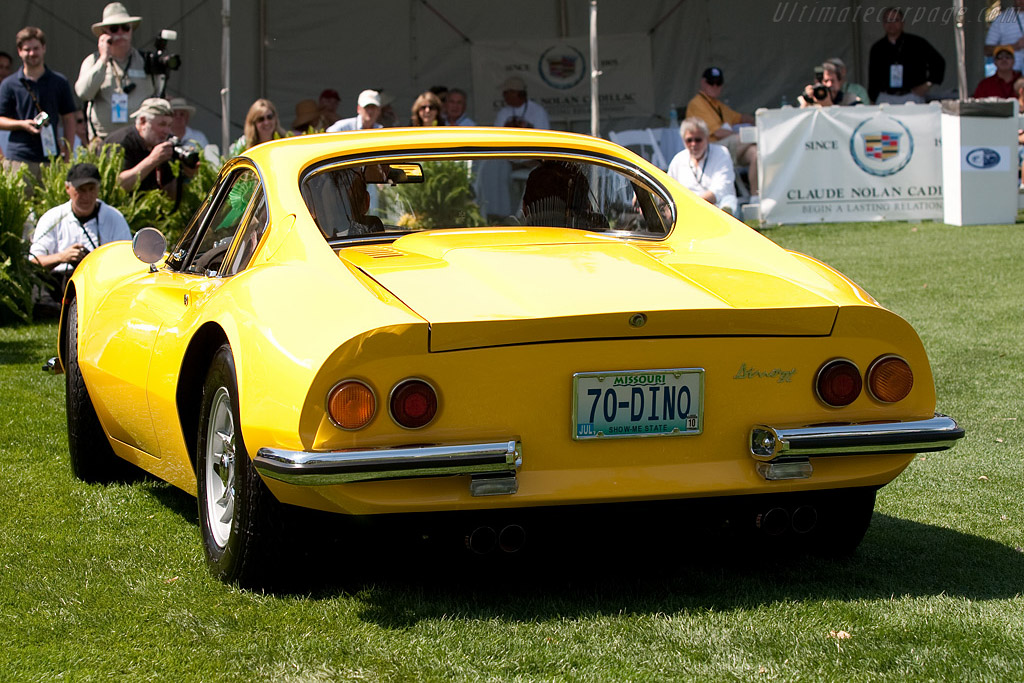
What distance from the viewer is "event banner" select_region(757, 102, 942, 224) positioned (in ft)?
47.5

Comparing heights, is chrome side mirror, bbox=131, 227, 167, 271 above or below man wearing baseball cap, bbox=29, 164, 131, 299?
below

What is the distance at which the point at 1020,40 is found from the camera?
17688mm

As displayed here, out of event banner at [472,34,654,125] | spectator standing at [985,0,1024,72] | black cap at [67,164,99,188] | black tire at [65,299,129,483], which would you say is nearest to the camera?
black tire at [65,299,129,483]

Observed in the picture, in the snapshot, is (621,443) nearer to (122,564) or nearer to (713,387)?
(713,387)

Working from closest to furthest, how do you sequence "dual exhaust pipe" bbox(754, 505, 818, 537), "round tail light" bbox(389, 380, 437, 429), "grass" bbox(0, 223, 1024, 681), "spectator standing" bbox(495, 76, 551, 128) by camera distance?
"grass" bbox(0, 223, 1024, 681) < "round tail light" bbox(389, 380, 437, 429) < "dual exhaust pipe" bbox(754, 505, 818, 537) < "spectator standing" bbox(495, 76, 551, 128)

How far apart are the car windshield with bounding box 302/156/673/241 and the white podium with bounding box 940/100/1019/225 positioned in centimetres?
1047

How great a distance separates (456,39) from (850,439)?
15.8m

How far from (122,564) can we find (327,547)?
33.5 inches

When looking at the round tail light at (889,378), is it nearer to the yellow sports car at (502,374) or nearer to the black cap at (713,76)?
the yellow sports car at (502,374)

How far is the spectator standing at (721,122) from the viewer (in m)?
14.9

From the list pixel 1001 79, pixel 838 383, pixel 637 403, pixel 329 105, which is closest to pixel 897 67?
pixel 1001 79

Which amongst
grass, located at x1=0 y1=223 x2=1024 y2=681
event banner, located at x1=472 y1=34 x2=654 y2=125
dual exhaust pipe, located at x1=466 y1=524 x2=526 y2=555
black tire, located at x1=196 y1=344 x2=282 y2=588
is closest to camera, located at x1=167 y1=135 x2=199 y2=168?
grass, located at x1=0 y1=223 x2=1024 y2=681

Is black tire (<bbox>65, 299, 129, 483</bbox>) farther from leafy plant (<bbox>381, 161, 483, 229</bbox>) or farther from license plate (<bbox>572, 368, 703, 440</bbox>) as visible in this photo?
license plate (<bbox>572, 368, 703, 440</bbox>)

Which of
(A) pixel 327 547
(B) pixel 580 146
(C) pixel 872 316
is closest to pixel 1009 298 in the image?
(B) pixel 580 146
